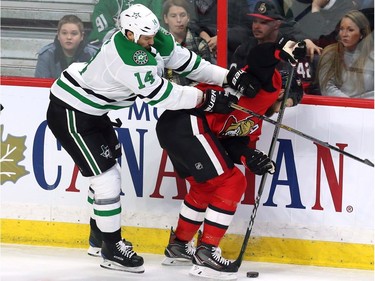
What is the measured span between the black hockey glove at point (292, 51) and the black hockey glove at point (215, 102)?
327 mm

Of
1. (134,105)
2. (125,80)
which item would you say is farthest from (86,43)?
(125,80)

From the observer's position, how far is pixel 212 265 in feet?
18.1

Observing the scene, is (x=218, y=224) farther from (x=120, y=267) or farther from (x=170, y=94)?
(x=170, y=94)

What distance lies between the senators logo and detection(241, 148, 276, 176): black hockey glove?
0.15 metres

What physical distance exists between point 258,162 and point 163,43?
715mm

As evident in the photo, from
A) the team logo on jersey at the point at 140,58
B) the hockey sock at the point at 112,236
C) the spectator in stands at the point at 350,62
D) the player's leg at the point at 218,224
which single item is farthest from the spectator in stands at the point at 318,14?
the hockey sock at the point at 112,236

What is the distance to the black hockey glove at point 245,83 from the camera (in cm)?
541

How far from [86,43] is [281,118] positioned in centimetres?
112

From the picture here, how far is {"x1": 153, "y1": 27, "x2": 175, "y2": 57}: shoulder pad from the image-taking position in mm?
5508

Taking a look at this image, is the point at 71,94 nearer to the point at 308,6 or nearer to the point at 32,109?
the point at 32,109

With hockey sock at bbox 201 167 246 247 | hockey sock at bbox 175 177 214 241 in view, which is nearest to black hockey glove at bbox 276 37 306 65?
hockey sock at bbox 201 167 246 247

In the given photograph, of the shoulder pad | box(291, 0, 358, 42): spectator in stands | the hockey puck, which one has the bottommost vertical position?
the hockey puck

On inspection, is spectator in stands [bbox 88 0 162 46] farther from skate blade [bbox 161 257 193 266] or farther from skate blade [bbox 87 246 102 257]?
skate blade [bbox 161 257 193 266]

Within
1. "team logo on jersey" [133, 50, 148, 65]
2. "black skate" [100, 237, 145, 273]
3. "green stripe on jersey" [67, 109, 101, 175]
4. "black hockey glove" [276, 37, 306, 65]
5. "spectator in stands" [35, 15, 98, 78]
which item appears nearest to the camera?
"team logo on jersey" [133, 50, 148, 65]
